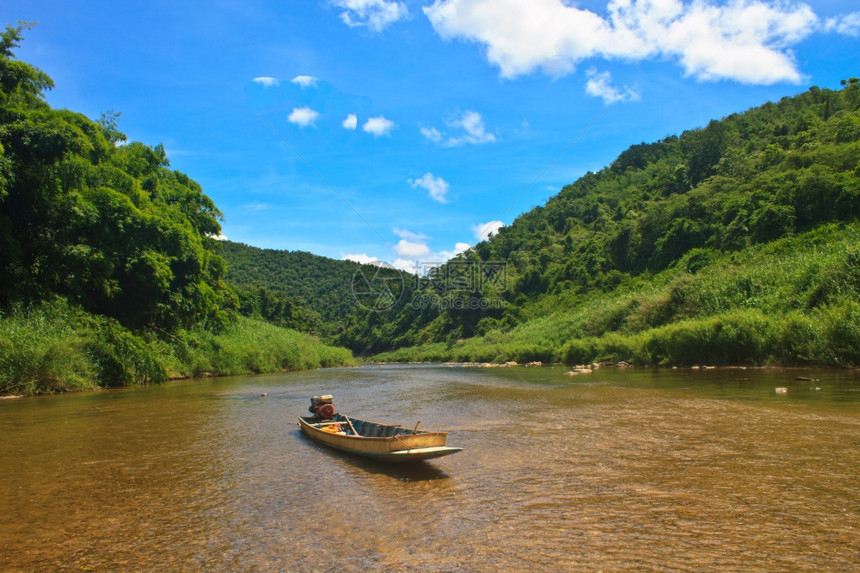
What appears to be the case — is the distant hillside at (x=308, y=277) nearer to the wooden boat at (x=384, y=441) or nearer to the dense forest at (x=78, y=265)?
the dense forest at (x=78, y=265)

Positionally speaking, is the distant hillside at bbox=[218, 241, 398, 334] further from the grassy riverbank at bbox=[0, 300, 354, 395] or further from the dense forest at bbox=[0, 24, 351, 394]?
the dense forest at bbox=[0, 24, 351, 394]

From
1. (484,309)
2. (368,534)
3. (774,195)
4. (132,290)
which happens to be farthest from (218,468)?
(484,309)

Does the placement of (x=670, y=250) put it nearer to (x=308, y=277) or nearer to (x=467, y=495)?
(x=467, y=495)

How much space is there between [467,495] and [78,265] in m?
23.4

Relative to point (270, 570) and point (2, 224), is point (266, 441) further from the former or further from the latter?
point (2, 224)

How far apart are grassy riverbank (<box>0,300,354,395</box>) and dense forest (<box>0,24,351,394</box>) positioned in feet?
0.18

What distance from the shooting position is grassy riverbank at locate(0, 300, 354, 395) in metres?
18.8

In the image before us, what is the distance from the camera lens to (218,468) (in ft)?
28.9

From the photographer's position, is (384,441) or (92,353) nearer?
(384,441)

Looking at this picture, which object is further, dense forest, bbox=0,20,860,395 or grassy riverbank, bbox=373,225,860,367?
dense forest, bbox=0,20,860,395

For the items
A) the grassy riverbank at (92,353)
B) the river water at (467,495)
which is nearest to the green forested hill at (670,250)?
the river water at (467,495)

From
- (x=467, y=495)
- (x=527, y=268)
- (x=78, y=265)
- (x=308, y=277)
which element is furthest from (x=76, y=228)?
(x=308, y=277)

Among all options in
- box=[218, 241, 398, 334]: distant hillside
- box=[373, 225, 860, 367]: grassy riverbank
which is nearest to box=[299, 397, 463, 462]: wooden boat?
box=[373, 225, 860, 367]: grassy riverbank

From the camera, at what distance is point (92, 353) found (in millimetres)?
22953
